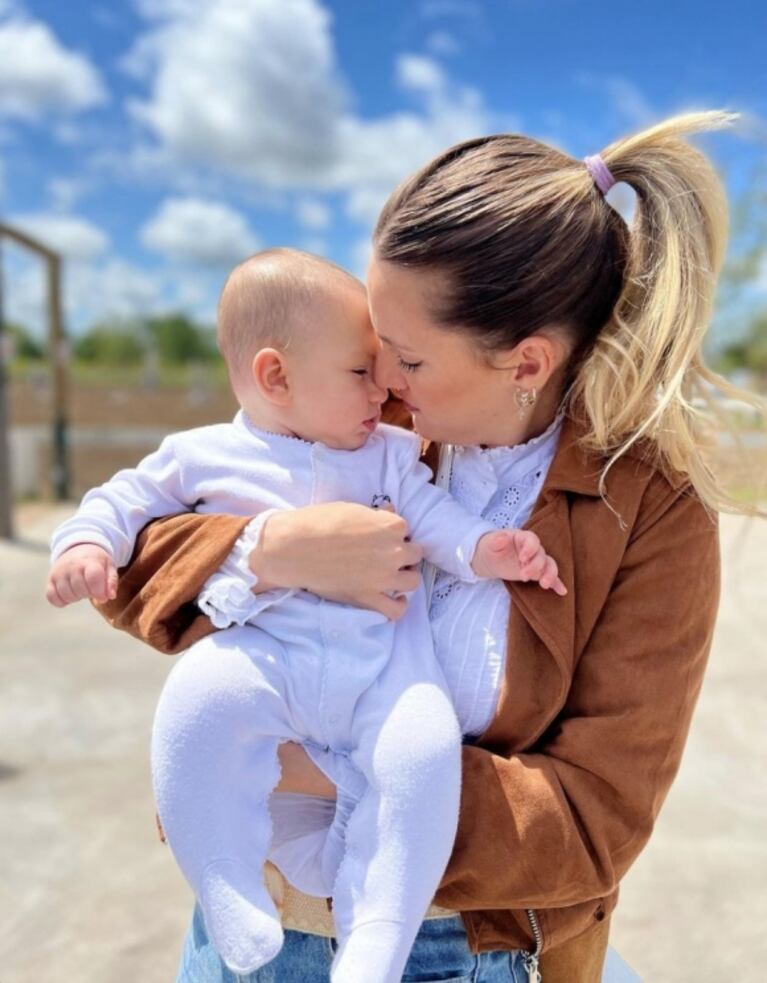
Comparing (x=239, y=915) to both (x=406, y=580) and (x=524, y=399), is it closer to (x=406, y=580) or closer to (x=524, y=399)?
(x=406, y=580)

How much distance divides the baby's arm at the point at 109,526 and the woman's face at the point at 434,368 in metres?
0.36

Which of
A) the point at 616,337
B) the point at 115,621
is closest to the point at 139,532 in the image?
the point at 115,621

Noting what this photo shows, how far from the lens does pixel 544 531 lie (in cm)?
130

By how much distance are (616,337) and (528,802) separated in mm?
606

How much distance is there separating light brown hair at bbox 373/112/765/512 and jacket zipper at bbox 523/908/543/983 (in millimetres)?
557

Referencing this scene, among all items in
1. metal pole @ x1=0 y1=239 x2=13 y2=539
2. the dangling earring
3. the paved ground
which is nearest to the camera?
the dangling earring

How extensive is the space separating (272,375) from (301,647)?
0.39 m

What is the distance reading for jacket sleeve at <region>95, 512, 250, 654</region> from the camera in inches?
52.1

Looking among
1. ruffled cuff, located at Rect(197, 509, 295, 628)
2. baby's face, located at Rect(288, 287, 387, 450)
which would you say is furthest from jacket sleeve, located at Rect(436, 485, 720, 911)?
baby's face, located at Rect(288, 287, 387, 450)

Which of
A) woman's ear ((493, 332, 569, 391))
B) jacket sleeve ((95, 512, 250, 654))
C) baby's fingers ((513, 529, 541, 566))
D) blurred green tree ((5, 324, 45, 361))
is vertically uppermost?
woman's ear ((493, 332, 569, 391))

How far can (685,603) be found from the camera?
1268mm

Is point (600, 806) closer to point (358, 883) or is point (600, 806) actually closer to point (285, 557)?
point (358, 883)

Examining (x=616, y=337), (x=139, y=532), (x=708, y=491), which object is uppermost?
(x=616, y=337)

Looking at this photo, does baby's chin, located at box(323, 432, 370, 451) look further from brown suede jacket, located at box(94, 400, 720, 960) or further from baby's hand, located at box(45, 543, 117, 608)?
baby's hand, located at box(45, 543, 117, 608)
